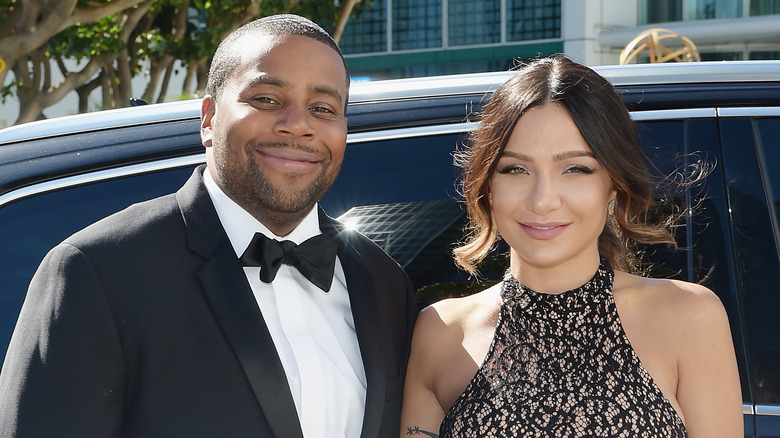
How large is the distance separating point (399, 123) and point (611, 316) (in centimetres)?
69

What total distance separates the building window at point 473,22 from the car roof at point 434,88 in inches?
571

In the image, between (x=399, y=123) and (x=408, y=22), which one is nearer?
(x=399, y=123)

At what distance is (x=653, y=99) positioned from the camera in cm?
229

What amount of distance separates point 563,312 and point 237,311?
0.82 m

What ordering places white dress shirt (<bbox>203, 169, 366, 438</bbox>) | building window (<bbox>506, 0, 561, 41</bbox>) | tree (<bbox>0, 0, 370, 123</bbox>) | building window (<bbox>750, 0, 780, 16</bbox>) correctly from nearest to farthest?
white dress shirt (<bbox>203, 169, 366, 438</bbox>), tree (<bbox>0, 0, 370, 123</bbox>), building window (<bbox>750, 0, 780, 16</bbox>), building window (<bbox>506, 0, 561, 41</bbox>)

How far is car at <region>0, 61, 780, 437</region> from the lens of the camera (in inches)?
83.5

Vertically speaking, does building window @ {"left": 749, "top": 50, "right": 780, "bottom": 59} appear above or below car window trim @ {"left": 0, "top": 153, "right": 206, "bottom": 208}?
below

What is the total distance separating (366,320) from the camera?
211 centimetres

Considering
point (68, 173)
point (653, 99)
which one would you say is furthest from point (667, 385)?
point (68, 173)

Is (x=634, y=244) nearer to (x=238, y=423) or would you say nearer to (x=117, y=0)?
(x=238, y=423)

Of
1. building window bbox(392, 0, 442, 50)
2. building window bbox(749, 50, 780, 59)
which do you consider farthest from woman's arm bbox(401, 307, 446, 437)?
building window bbox(392, 0, 442, 50)

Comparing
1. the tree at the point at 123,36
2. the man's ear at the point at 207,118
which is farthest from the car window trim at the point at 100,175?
the tree at the point at 123,36

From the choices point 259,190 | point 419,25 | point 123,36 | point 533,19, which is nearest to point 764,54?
point 533,19

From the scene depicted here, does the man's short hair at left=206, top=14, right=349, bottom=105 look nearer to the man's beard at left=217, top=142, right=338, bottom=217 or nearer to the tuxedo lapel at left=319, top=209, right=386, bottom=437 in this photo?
the man's beard at left=217, top=142, right=338, bottom=217
